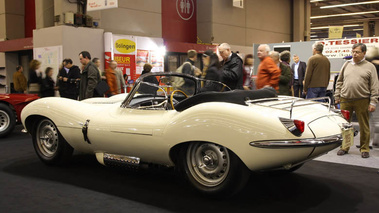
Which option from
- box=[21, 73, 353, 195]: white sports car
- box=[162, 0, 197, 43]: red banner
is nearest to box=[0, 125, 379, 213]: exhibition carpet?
box=[21, 73, 353, 195]: white sports car

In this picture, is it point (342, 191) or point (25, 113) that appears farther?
point (25, 113)

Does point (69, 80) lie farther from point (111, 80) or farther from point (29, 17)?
point (29, 17)

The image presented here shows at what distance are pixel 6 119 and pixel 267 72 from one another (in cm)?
524

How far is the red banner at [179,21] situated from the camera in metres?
15.1

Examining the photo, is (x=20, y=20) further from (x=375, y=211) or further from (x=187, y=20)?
(x=375, y=211)

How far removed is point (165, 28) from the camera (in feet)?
49.5

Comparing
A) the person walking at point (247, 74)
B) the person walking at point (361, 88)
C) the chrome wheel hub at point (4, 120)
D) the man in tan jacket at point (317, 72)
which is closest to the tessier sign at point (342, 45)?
the man in tan jacket at point (317, 72)

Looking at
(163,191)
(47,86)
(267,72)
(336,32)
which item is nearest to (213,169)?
(163,191)

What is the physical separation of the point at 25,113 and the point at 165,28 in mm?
10749

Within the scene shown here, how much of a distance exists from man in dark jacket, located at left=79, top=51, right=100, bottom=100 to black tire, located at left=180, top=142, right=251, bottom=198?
421 centimetres

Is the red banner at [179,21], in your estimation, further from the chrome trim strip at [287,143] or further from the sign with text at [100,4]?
the chrome trim strip at [287,143]

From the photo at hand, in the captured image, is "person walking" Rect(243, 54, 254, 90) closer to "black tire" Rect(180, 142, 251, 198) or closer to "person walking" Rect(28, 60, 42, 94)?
"black tire" Rect(180, 142, 251, 198)

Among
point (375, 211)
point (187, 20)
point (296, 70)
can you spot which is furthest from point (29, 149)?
point (187, 20)

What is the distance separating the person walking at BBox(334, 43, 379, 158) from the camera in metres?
5.30
